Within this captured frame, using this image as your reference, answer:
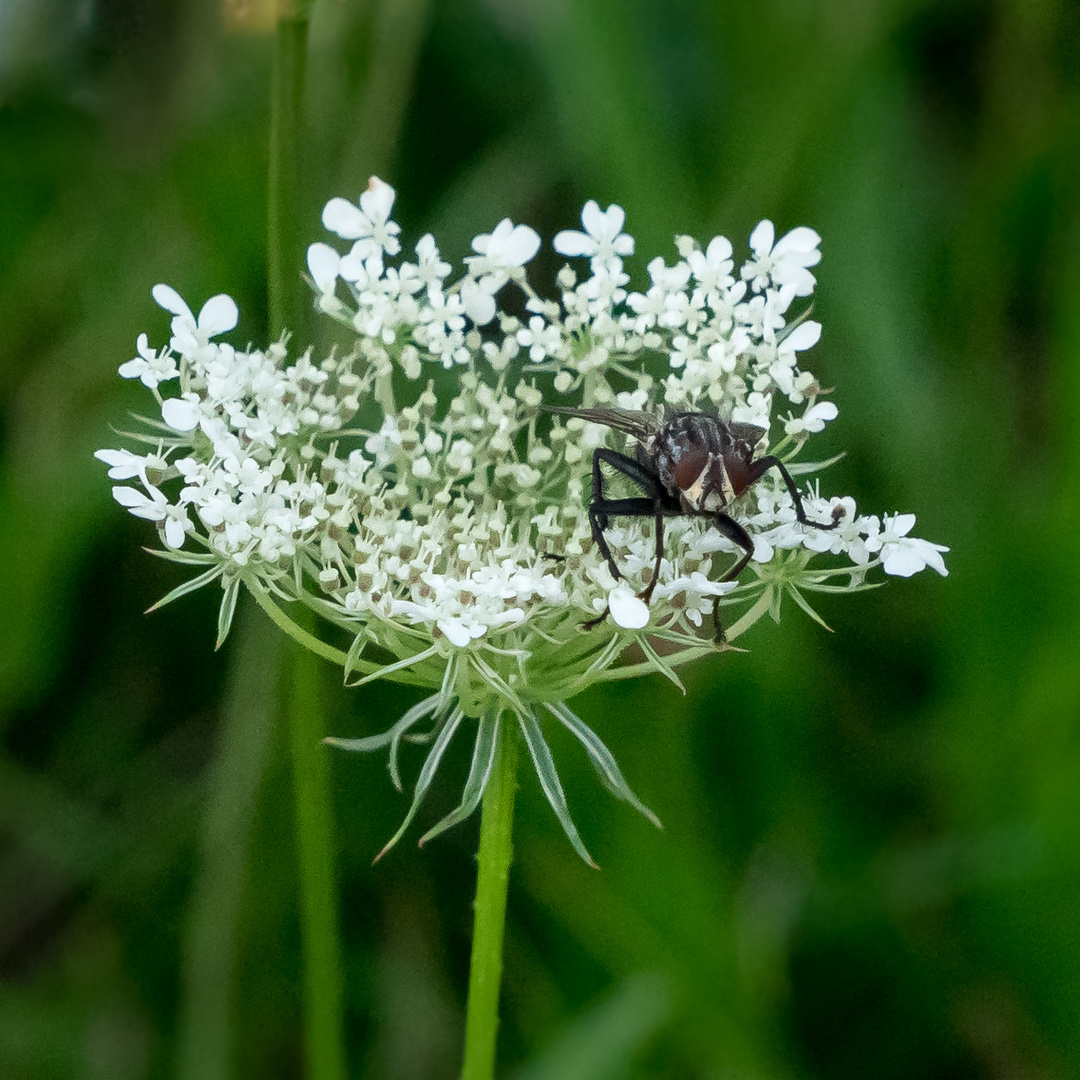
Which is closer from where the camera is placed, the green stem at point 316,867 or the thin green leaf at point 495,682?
the thin green leaf at point 495,682

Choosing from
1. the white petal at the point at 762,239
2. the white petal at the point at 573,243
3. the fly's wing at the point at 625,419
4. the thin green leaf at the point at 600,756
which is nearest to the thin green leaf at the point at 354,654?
the thin green leaf at the point at 600,756

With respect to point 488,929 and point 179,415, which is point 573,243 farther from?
point 488,929

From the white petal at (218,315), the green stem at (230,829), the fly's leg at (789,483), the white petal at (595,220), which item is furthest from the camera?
the green stem at (230,829)

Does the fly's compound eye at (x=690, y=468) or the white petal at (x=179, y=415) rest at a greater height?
the white petal at (x=179, y=415)

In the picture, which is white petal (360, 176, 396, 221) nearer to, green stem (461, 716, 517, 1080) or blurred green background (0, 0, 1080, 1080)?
blurred green background (0, 0, 1080, 1080)

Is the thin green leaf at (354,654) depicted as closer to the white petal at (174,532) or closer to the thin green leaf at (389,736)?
the thin green leaf at (389,736)

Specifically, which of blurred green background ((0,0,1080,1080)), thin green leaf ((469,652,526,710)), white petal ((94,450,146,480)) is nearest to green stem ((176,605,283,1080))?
blurred green background ((0,0,1080,1080))

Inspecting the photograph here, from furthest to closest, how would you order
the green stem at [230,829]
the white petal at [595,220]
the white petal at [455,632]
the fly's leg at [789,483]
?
the green stem at [230,829], the white petal at [595,220], the fly's leg at [789,483], the white petal at [455,632]

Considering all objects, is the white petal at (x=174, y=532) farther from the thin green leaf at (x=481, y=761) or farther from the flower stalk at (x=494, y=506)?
the thin green leaf at (x=481, y=761)

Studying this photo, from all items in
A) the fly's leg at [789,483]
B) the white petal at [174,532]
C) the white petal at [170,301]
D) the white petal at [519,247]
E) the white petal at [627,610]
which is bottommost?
the white petal at [627,610]
